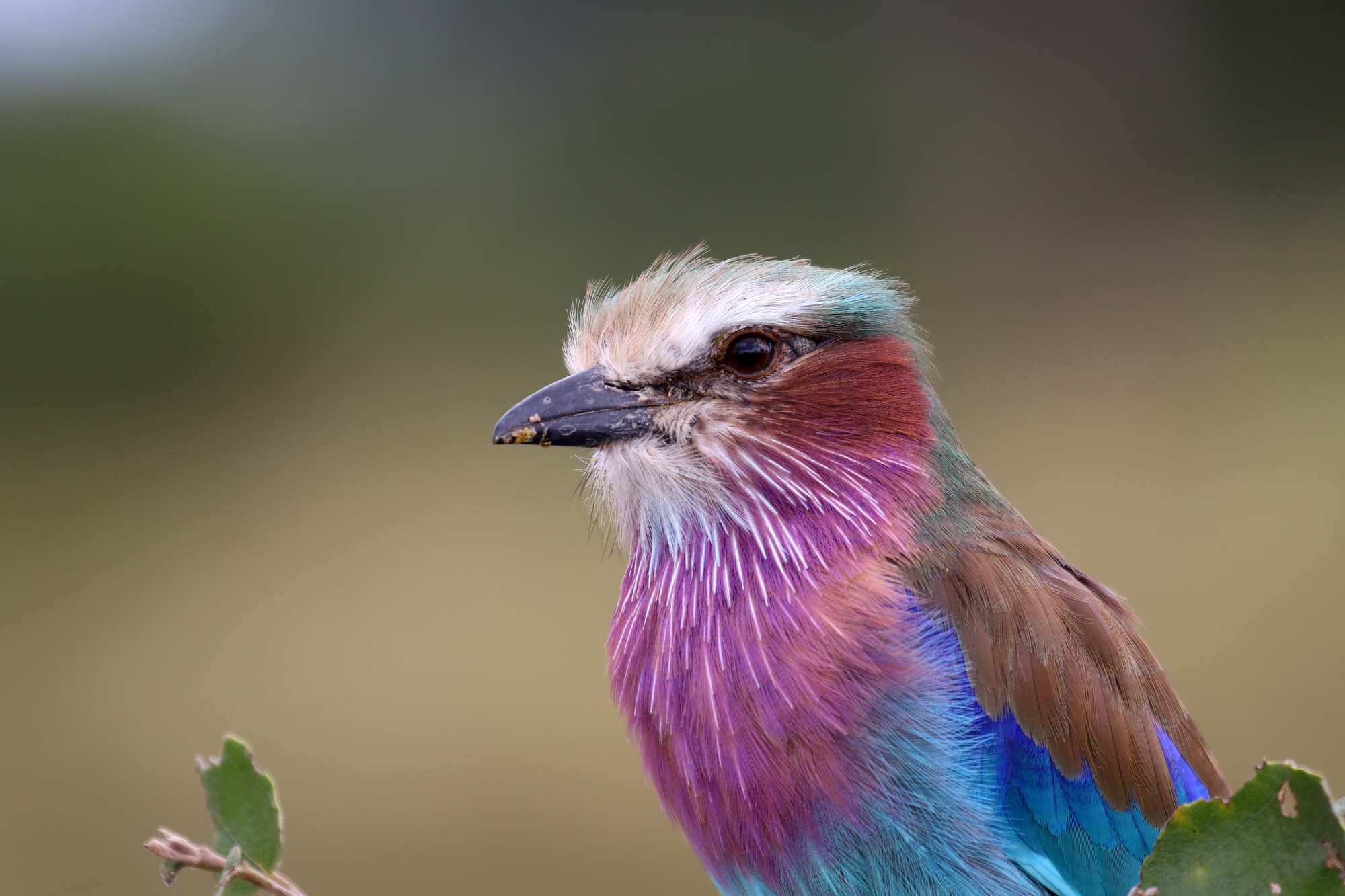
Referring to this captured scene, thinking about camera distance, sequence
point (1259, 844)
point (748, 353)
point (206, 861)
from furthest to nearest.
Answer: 1. point (748, 353)
2. point (206, 861)
3. point (1259, 844)

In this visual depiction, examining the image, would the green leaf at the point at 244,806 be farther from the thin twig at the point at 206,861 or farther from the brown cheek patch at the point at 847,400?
the brown cheek patch at the point at 847,400

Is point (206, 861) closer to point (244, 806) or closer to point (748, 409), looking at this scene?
point (244, 806)

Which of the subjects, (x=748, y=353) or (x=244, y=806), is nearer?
(x=244, y=806)

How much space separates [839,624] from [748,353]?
300 mm

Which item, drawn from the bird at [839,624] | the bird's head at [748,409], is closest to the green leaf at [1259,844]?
the bird at [839,624]

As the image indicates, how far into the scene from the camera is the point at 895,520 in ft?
3.62

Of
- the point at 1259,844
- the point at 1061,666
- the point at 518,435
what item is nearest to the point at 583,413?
the point at 518,435

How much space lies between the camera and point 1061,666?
1.06 meters

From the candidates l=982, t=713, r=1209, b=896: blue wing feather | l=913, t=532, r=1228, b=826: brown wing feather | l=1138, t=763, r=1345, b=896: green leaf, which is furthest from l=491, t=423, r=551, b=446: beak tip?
l=1138, t=763, r=1345, b=896: green leaf

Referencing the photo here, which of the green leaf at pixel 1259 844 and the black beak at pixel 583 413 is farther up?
the black beak at pixel 583 413

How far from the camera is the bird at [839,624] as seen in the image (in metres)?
0.97

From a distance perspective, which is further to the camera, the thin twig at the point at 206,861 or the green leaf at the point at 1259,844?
the thin twig at the point at 206,861

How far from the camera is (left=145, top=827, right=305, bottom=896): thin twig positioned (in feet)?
1.95

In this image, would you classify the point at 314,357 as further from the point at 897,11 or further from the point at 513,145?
the point at 897,11
